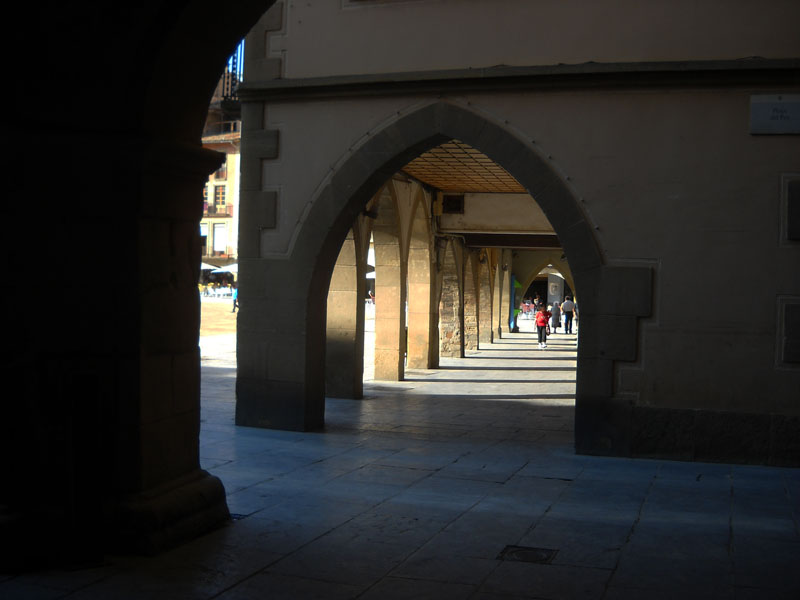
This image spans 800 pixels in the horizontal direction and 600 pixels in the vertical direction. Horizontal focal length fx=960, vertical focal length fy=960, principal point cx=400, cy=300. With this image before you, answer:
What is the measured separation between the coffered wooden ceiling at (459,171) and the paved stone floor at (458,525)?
4451 mm

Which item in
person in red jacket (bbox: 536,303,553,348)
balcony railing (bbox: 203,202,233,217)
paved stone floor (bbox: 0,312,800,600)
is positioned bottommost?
paved stone floor (bbox: 0,312,800,600)

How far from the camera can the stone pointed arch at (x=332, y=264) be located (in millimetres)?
8391

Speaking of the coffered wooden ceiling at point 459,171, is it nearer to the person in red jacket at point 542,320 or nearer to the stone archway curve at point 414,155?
the stone archway curve at point 414,155

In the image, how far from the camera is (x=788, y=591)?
4.19m

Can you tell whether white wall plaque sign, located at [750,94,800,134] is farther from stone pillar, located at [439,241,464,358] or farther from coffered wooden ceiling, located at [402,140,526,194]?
stone pillar, located at [439,241,464,358]

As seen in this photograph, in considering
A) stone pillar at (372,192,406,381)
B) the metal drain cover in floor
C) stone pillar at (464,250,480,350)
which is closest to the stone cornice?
the metal drain cover in floor

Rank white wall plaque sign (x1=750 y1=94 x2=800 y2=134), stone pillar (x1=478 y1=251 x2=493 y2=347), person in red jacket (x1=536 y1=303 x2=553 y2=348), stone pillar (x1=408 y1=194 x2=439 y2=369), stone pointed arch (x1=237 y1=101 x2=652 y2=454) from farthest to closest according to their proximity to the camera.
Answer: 1. stone pillar (x1=478 y1=251 x2=493 y2=347)
2. person in red jacket (x1=536 y1=303 x2=553 y2=348)
3. stone pillar (x1=408 y1=194 x2=439 y2=369)
4. stone pointed arch (x1=237 y1=101 x2=652 y2=454)
5. white wall plaque sign (x1=750 y1=94 x2=800 y2=134)

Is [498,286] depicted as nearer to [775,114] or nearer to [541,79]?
[541,79]

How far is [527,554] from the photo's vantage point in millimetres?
4820

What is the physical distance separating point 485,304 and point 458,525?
22.7 meters

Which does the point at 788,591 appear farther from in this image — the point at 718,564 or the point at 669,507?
the point at 669,507

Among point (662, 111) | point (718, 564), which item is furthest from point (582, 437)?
point (718, 564)

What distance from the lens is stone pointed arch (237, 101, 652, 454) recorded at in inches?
330

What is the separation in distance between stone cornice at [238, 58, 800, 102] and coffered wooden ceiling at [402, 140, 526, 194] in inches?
115
